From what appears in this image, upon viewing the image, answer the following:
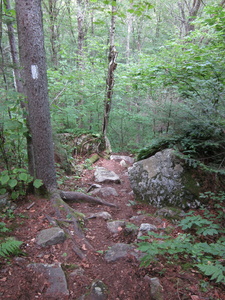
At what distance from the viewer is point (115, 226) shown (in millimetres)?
4203

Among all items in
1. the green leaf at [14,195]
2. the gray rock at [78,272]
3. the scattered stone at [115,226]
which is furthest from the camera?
the scattered stone at [115,226]

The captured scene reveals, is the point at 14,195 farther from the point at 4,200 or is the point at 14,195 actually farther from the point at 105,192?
the point at 105,192

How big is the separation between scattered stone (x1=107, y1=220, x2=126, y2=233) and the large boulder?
126 cm

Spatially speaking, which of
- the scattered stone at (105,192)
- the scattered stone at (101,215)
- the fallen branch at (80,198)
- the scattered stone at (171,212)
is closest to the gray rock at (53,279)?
the scattered stone at (101,215)

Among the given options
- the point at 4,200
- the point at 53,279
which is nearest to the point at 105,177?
the point at 4,200

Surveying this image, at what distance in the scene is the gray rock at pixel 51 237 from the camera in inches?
123

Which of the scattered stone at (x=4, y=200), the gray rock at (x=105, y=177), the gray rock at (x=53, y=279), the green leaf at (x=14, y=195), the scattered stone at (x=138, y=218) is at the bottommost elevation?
the gray rock at (x=105, y=177)

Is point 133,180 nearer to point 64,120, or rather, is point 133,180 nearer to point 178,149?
point 178,149

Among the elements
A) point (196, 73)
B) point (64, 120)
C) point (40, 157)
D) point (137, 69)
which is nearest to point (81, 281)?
point (40, 157)

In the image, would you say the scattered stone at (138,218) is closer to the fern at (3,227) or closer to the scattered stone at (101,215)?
the scattered stone at (101,215)

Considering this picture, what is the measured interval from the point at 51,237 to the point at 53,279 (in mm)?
795

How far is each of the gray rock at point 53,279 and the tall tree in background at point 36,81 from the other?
1.94 meters

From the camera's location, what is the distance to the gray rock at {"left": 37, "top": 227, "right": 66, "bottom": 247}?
3115 mm

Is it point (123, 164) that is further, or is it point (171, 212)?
point (123, 164)
